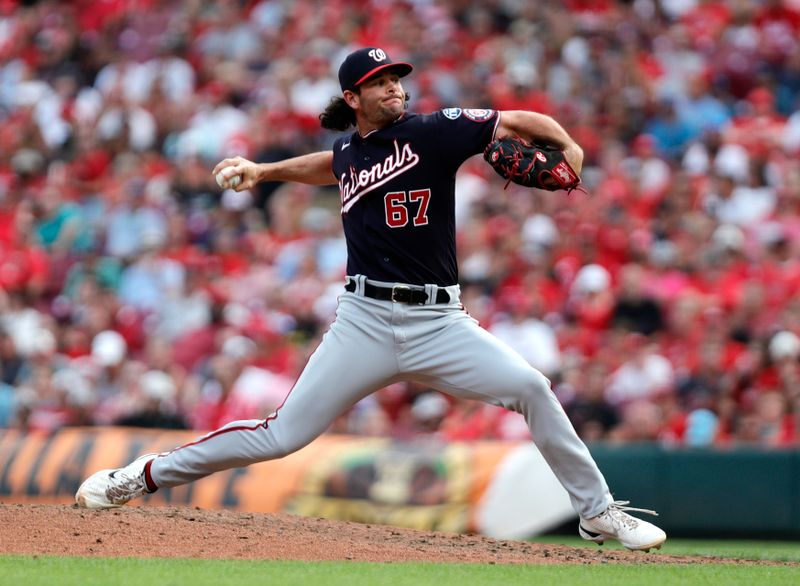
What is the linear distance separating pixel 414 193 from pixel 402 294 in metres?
0.40

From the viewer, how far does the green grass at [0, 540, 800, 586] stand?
4.41 m

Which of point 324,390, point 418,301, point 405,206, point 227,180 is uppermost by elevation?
point 227,180

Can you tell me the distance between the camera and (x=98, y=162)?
13492 millimetres

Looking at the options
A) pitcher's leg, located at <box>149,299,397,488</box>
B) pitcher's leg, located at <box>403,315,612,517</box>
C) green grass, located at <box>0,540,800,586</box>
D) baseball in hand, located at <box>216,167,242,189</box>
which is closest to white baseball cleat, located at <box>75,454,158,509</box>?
pitcher's leg, located at <box>149,299,397,488</box>

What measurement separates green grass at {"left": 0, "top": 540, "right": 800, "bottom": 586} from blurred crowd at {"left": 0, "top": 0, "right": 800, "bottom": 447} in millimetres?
3987

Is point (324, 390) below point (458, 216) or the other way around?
below

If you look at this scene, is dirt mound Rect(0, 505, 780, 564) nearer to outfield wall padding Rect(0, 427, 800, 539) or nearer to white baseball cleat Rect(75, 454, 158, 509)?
white baseball cleat Rect(75, 454, 158, 509)

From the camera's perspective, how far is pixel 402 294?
16.9ft

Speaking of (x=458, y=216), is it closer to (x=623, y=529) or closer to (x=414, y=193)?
(x=414, y=193)

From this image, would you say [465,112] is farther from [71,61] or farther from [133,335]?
[71,61]

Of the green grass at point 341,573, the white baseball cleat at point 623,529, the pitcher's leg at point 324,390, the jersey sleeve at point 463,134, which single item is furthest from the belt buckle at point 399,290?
the white baseball cleat at point 623,529

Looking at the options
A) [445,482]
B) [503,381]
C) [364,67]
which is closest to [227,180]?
[364,67]

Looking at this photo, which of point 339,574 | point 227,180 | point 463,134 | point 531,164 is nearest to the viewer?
point 339,574

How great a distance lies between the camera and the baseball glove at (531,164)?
500cm
